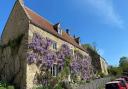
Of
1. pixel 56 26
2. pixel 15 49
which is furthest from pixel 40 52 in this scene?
pixel 56 26

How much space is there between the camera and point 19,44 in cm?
3303

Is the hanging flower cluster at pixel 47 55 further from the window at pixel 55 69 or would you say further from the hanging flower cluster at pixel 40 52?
the window at pixel 55 69

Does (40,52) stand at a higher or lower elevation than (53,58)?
higher

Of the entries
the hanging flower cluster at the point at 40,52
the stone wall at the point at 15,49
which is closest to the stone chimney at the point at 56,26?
the hanging flower cluster at the point at 40,52

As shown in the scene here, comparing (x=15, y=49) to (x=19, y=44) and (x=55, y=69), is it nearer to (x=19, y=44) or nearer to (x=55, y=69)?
(x=19, y=44)

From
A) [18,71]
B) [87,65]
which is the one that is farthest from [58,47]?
[87,65]

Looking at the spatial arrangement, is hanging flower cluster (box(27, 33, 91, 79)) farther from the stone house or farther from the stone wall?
the stone wall

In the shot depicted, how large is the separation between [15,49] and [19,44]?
1.31 meters

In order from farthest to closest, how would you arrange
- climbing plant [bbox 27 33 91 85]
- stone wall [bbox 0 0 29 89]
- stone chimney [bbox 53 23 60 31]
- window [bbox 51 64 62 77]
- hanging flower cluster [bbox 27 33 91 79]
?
stone chimney [bbox 53 23 60 31] < window [bbox 51 64 62 77] < climbing plant [bbox 27 33 91 85] < hanging flower cluster [bbox 27 33 91 79] < stone wall [bbox 0 0 29 89]

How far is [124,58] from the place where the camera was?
135m

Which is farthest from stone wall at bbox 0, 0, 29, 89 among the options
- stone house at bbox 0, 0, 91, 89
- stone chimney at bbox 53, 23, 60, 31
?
stone chimney at bbox 53, 23, 60, 31

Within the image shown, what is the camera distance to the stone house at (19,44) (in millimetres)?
30703

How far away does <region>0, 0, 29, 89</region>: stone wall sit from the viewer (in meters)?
31.3

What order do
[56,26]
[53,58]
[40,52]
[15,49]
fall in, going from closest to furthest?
[40,52] → [15,49] → [53,58] → [56,26]
